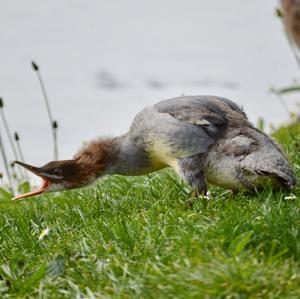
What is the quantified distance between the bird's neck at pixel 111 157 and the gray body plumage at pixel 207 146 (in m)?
0.05

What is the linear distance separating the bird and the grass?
0.52ft

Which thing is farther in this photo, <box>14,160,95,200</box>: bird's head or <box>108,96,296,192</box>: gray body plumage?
<box>14,160,95,200</box>: bird's head

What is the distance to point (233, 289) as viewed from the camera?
4.39 metres

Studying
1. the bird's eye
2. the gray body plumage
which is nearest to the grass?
the gray body plumage

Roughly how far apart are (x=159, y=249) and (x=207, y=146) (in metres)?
1.27

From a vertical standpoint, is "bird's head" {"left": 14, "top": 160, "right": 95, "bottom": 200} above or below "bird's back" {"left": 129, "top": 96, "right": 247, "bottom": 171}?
below

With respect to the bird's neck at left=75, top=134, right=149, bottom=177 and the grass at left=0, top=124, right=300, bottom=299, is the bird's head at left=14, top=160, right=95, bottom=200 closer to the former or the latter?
the bird's neck at left=75, top=134, right=149, bottom=177

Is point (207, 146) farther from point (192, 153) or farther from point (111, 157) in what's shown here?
point (111, 157)

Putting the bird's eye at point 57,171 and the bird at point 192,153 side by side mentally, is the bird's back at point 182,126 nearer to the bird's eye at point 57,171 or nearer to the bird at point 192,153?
the bird at point 192,153

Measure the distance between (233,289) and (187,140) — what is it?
1939 mm

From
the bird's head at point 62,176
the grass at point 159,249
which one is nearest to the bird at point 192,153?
the bird's head at point 62,176

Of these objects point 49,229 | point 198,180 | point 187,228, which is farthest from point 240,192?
point 49,229

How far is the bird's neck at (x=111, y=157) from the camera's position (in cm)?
659

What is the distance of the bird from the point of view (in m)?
6.01
